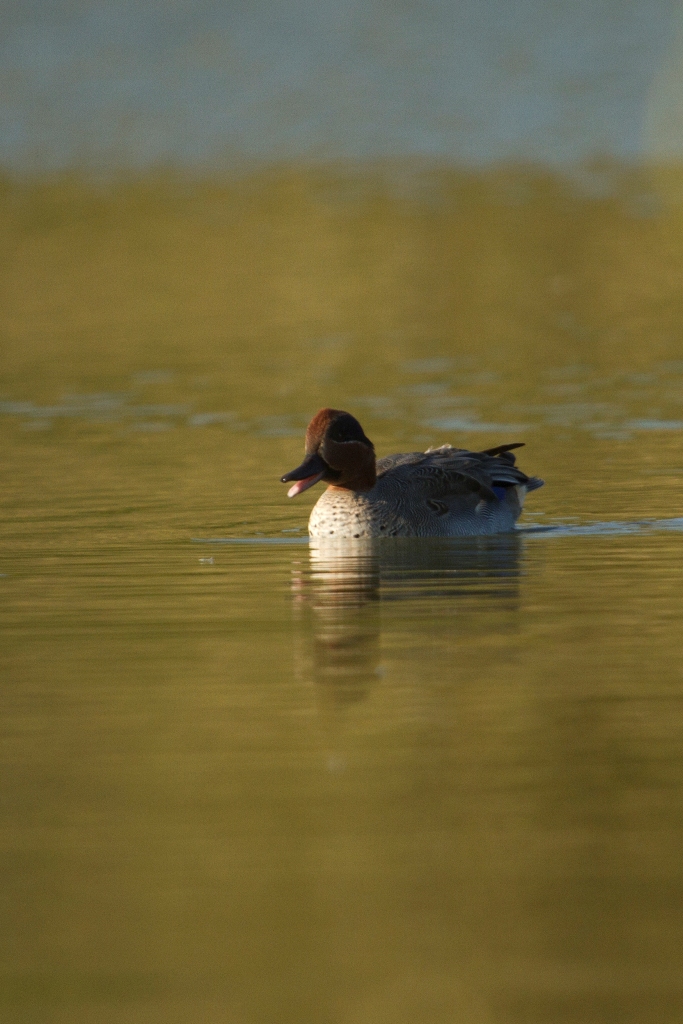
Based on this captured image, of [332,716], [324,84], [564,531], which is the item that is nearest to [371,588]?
[564,531]

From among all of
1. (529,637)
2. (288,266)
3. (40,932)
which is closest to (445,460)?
(529,637)

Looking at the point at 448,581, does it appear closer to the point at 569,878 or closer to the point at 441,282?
the point at 569,878

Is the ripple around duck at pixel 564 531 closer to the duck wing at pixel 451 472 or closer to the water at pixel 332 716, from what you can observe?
the water at pixel 332 716

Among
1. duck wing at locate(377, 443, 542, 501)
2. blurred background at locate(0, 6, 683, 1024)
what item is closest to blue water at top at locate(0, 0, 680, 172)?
blurred background at locate(0, 6, 683, 1024)

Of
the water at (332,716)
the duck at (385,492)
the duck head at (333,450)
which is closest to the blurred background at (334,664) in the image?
the water at (332,716)

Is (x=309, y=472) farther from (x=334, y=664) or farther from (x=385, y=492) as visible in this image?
(x=334, y=664)

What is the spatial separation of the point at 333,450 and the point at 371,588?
7.25 feet

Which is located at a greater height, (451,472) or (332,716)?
(451,472)

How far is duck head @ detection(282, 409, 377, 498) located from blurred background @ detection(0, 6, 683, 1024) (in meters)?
0.58

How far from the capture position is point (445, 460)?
1470 cm

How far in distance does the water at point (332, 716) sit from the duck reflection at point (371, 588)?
4cm

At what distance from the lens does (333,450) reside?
14.1m

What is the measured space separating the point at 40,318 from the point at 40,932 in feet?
95.2

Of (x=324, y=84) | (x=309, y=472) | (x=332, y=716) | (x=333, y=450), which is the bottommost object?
(x=332, y=716)
